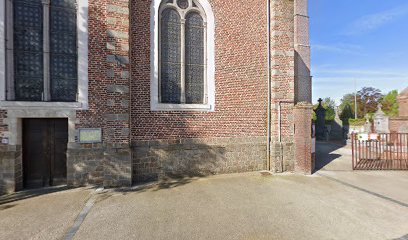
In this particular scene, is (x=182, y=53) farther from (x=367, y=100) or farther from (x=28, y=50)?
(x=367, y=100)

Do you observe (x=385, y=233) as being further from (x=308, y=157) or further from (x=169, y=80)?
(x=169, y=80)

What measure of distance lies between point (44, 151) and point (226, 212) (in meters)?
6.29

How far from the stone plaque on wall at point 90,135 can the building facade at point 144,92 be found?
0.03 m

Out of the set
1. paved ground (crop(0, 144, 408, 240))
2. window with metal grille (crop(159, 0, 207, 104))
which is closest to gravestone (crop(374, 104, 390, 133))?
paved ground (crop(0, 144, 408, 240))

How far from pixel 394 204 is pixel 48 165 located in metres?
10.4

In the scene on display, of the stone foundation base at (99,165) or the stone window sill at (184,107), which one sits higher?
the stone window sill at (184,107)

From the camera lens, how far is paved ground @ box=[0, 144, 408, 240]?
400 cm

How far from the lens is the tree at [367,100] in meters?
50.9

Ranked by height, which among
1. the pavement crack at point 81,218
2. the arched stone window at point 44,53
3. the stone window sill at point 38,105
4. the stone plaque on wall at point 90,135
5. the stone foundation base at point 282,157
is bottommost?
the pavement crack at point 81,218

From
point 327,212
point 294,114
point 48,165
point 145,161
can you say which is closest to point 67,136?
point 48,165

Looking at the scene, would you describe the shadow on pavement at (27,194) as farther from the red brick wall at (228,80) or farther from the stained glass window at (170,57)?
the stained glass window at (170,57)

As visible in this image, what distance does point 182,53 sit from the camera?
7.89 m

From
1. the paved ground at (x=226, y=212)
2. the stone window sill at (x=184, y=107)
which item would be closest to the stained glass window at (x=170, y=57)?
the stone window sill at (x=184, y=107)

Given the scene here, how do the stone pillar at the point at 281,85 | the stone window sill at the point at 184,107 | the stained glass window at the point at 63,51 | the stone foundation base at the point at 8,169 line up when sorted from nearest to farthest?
1. the stone foundation base at the point at 8,169
2. the stained glass window at the point at 63,51
3. the stone window sill at the point at 184,107
4. the stone pillar at the point at 281,85
